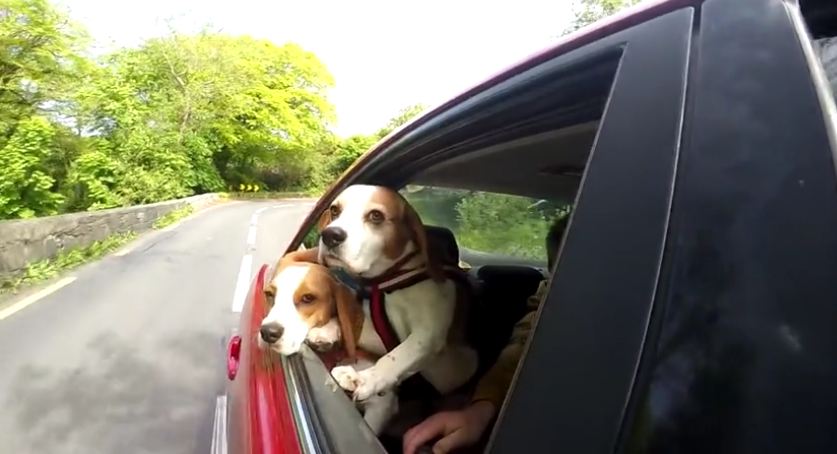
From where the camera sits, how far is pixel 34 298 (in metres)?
7.40

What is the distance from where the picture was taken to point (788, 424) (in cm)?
52

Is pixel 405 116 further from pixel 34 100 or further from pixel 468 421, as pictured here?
pixel 34 100

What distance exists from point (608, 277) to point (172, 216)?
64.1ft

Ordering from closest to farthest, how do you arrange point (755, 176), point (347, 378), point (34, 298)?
1. point (755, 176)
2. point (347, 378)
3. point (34, 298)

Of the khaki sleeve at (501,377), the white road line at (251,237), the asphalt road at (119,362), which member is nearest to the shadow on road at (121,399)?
the asphalt road at (119,362)

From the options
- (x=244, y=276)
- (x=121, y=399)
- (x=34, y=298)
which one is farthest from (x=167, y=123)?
(x=121, y=399)

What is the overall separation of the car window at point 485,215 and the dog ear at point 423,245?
10.3 inches

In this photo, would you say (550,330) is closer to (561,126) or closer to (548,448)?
(548,448)

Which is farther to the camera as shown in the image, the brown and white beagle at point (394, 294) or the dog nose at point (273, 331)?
the dog nose at point (273, 331)

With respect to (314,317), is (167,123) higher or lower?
higher

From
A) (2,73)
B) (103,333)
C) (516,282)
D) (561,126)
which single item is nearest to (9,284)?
(103,333)

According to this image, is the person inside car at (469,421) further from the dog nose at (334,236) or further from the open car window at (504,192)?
the dog nose at (334,236)

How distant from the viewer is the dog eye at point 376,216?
5.30 feet

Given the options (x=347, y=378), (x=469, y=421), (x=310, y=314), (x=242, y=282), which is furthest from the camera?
(x=242, y=282)
